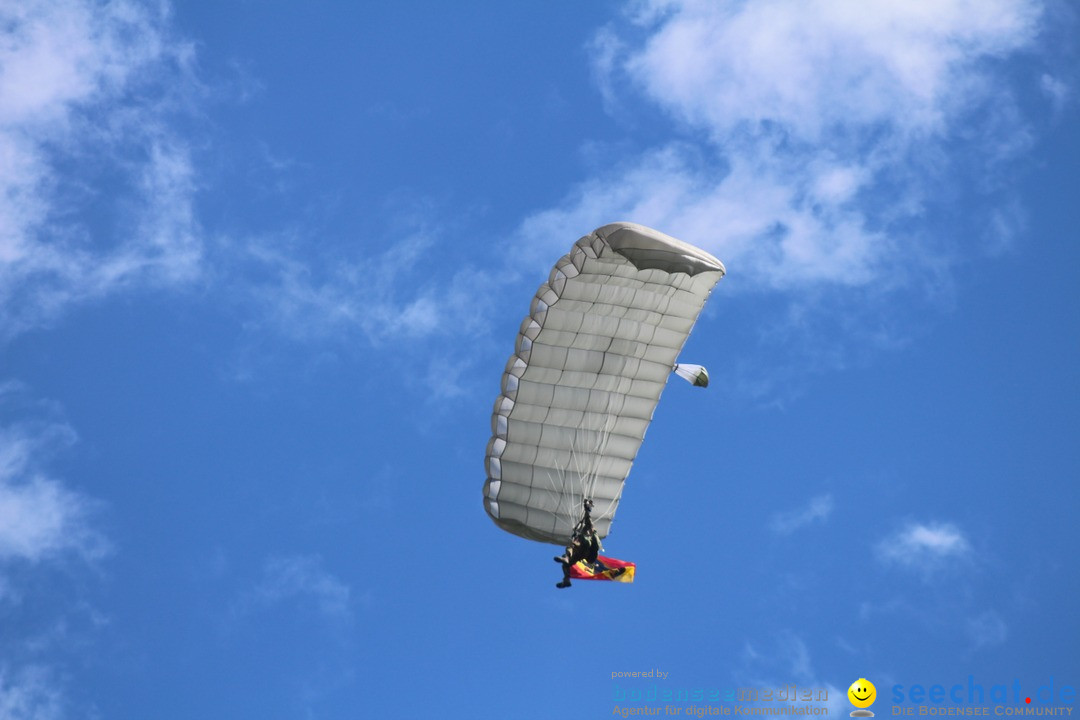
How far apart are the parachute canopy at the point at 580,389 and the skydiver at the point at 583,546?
2.36 ft

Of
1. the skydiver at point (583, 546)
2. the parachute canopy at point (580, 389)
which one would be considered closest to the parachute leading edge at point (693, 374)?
the parachute canopy at point (580, 389)

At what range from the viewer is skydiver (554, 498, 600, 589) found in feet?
77.2

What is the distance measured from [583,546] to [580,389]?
2484 mm

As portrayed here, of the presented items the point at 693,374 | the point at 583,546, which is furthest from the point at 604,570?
the point at 693,374

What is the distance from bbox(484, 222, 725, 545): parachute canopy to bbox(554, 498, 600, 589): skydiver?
718 millimetres

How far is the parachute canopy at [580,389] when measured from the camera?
23.3m

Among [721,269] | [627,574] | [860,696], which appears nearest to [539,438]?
[627,574]

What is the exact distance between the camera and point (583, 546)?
2370cm

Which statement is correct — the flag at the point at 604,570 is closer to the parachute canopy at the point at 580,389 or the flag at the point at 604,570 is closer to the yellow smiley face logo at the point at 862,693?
the parachute canopy at the point at 580,389

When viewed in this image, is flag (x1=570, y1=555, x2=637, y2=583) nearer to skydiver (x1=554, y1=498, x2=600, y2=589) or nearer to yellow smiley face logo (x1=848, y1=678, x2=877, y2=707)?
skydiver (x1=554, y1=498, x2=600, y2=589)

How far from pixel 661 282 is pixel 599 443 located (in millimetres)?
3024

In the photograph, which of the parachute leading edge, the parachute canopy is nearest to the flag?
the parachute canopy

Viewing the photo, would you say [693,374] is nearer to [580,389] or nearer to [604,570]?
[580,389]

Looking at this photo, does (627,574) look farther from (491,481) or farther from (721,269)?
(721,269)
